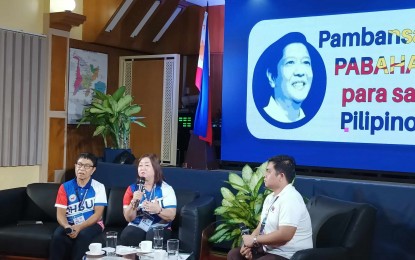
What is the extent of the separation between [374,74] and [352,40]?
388mm

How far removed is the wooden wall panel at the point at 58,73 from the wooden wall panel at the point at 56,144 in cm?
17

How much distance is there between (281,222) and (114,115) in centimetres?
326

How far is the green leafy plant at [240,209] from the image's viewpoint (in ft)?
13.8

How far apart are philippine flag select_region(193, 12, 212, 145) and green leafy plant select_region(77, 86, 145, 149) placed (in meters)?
0.72

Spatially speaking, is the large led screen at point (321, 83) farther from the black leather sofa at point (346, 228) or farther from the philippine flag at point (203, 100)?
the black leather sofa at point (346, 228)

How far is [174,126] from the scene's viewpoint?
6.88 m

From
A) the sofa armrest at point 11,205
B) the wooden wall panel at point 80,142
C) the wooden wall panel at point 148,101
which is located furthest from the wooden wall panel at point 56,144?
the sofa armrest at point 11,205

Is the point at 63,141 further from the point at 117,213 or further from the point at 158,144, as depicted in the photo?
the point at 117,213

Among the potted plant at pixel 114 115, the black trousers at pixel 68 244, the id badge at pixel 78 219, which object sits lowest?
the black trousers at pixel 68 244

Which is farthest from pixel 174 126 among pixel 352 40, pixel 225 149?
pixel 352 40

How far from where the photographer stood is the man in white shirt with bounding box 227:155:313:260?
3.30 meters

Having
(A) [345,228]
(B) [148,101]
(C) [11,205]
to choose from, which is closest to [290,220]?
(A) [345,228]

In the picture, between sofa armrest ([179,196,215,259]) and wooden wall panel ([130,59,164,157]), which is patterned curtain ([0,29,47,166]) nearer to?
wooden wall panel ([130,59,164,157])

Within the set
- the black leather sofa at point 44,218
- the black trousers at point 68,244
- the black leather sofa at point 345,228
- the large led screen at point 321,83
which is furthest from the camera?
the large led screen at point 321,83
